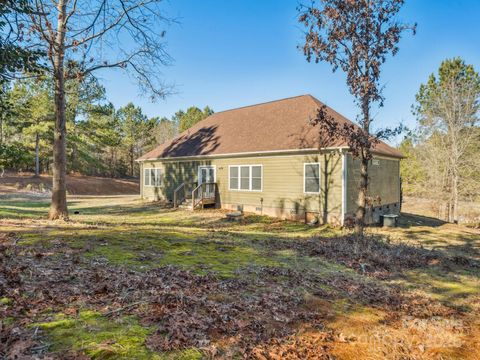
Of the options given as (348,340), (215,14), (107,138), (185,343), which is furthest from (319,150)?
(107,138)

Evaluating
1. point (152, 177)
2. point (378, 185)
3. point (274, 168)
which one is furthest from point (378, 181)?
point (152, 177)

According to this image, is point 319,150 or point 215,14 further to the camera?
point 319,150

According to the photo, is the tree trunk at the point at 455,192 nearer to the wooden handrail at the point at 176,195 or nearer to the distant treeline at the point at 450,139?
the distant treeline at the point at 450,139

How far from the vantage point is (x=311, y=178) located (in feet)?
51.1

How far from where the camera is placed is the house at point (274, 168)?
14977mm

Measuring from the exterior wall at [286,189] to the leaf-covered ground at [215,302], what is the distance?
6.88m

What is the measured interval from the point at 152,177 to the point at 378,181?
1656cm

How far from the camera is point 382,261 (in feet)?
26.0

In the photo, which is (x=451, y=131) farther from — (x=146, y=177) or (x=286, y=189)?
(x=146, y=177)

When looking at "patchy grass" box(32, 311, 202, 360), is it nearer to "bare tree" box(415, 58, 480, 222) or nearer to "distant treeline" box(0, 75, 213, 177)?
"distant treeline" box(0, 75, 213, 177)

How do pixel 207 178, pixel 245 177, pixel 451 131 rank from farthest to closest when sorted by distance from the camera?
pixel 451 131, pixel 207 178, pixel 245 177

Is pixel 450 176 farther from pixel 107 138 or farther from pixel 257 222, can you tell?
pixel 107 138

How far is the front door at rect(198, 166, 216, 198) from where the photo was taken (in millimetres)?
19705

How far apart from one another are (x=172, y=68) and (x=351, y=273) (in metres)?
9.98
